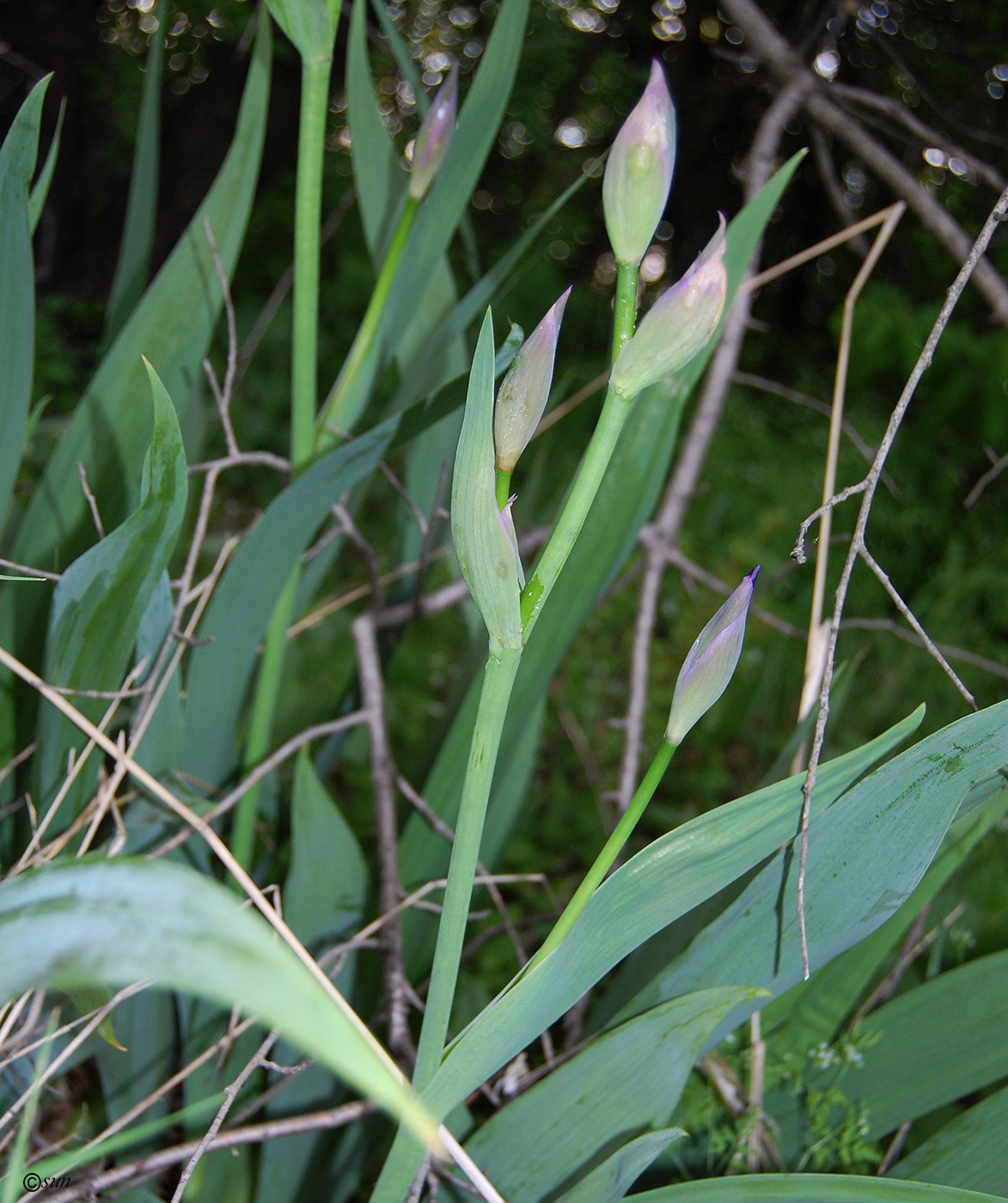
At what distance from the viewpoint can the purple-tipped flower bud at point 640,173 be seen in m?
0.27

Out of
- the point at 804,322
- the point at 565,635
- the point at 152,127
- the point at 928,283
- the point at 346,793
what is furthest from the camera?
the point at 804,322

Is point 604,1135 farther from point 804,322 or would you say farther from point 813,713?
point 804,322

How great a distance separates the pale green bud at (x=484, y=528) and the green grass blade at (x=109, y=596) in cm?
14

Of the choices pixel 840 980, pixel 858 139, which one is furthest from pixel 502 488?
pixel 858 139

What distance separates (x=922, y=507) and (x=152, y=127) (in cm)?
187

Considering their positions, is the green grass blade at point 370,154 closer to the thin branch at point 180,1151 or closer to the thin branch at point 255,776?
the thin branch at point 255,776

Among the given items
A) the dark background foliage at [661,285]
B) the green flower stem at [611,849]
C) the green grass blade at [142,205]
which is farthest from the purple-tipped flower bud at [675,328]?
the dark background foliage at [661,285]

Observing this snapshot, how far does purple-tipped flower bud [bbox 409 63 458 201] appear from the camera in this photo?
0.49 meters

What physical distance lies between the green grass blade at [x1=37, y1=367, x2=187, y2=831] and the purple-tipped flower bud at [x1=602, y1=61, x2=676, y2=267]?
180 mm

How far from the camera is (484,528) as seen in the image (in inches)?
10.4

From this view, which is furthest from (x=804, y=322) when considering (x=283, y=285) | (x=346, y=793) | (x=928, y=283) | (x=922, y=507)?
(x=283, y=285)

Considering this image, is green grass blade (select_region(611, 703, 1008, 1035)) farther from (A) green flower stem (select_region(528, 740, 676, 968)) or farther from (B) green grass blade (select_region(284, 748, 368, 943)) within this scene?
(B) green grass blade (select_region(284, 748, 368, 943))

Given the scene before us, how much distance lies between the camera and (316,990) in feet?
0.46

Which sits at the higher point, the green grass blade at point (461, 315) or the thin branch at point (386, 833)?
the green grass blade at point (461, 315)
